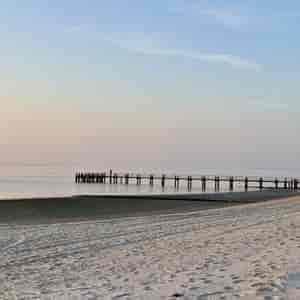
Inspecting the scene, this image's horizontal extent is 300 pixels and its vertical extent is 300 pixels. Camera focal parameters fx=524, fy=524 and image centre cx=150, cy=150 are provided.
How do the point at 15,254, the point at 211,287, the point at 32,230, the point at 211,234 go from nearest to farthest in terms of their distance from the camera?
1. the point at 211,287
2. the point at 15,254
3. the point at 211,234
4. the point at 32,230

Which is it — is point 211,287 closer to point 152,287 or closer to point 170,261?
point 152,287

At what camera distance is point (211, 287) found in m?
6.68

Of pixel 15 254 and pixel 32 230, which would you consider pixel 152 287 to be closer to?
pixel 15 254

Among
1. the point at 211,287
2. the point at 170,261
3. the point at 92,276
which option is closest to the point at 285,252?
the point at 170,261

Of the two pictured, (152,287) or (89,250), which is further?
(89,250)

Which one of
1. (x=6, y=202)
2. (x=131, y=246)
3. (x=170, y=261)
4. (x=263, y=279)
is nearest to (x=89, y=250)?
(x=131, y=246)

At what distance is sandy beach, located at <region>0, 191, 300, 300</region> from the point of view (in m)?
6.75

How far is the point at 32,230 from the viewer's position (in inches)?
608

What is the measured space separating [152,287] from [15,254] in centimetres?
472

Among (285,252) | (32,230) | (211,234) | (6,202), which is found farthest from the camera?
(6,202)

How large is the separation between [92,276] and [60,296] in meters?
1.28

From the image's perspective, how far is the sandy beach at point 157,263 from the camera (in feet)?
22.1

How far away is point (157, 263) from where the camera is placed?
8961 millimetres

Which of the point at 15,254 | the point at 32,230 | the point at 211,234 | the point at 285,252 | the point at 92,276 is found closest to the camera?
the point at 92,276
